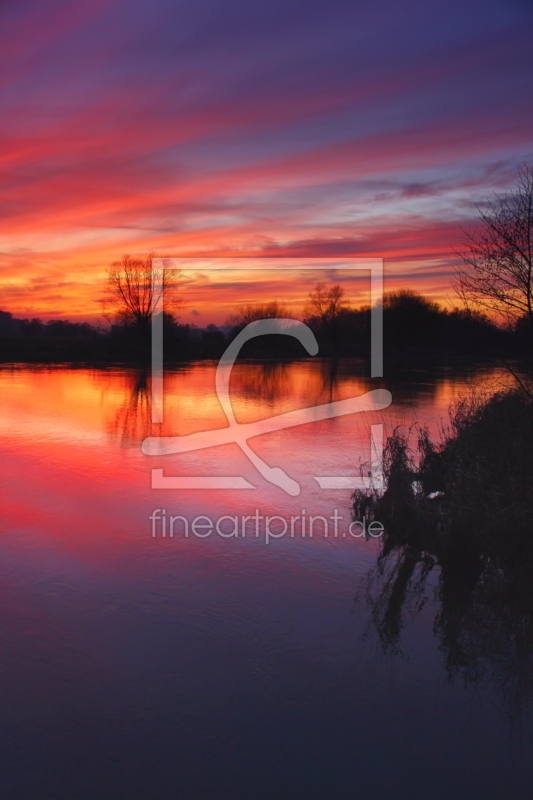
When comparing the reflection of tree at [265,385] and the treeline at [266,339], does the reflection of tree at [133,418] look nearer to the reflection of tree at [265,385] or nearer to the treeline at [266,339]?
the reflection of tree at [265,385]

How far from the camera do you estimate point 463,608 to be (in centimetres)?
559

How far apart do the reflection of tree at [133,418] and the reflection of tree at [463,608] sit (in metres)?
7.25

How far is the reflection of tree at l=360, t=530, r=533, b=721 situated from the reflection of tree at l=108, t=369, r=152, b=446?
7.25 m

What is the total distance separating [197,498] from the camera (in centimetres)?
874

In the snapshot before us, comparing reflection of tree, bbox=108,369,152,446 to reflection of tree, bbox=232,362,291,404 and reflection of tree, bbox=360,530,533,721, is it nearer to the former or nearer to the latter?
reflection of tree, bbox=232,362,291,404

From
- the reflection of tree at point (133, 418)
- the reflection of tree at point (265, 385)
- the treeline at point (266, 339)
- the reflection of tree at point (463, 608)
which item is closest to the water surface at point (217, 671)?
the reflection of tree at point (463, 608)

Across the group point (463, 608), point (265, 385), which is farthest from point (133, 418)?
point (265, 385)

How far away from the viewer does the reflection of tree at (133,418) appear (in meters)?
13.5

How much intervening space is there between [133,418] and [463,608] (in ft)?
38.8

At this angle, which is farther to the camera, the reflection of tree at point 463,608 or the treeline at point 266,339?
the treeline at point 266,339

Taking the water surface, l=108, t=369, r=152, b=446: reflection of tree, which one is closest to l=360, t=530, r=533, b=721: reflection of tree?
the water surface

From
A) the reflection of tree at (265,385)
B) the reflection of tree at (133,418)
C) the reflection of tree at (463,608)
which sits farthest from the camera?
the reflection of tree at (265,385)

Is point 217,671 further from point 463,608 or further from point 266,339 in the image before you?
point 266,339

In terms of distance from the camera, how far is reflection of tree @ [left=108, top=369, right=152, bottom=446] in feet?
44.4
